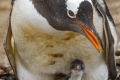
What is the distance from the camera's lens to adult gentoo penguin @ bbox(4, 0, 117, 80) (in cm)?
385

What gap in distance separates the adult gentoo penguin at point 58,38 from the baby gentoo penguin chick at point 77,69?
0.06 meters

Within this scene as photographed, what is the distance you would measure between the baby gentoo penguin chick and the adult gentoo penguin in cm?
6

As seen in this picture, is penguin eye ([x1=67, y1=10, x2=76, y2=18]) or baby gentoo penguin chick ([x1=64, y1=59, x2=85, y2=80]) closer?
penguin eye ([x1=67, y1=10, x2=76, y2=18])

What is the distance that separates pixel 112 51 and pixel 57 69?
54 cm

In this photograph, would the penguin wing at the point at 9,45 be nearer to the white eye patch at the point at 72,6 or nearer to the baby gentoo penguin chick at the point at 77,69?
the baby gentoo penguin chick at the point at 77,69

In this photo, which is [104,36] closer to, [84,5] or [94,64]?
[94,64]

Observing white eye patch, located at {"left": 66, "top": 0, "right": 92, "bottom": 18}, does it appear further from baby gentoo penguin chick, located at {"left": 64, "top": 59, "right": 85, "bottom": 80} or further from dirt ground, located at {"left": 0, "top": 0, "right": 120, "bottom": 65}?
dirt ground, located at {"left": 0, "top": 0, "right": 120, "bottom": 65}

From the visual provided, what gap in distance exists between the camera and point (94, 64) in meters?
4.75

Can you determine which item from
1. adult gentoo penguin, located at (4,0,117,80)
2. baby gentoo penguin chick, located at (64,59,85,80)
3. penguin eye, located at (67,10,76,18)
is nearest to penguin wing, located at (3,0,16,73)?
adult gentoo penguin, located at (4,0,117,80)

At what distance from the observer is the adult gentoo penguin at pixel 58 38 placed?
3854 mm

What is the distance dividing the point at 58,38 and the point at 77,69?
0.40m

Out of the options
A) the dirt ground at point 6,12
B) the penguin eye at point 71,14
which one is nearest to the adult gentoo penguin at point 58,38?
the penguin eye at point 71,14

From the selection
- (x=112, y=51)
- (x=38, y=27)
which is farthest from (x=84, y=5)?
(x=112, y=51)

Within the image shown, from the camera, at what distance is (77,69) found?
4.58m
